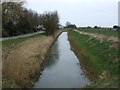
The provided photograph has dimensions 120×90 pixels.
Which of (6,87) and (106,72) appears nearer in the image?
(6,87)

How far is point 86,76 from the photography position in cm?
1694

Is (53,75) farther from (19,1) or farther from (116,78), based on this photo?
(19,1)

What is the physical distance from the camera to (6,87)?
1116cm

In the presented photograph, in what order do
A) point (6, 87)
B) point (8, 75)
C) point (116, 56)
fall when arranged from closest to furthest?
point (6, 87) → point (8, 75) → point (116, 56)

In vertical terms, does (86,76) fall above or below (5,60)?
below

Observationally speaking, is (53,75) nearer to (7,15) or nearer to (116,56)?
(116,56)

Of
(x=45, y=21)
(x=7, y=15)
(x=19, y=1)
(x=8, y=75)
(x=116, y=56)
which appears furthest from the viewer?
(x=45, y=21)

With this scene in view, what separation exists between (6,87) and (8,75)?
1.56 metres

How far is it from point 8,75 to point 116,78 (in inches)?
199

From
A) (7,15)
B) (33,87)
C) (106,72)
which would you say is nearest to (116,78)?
(106,72)

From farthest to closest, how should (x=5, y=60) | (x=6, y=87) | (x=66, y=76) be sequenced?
(x=66, y=76), (x=5, y=60), (x=6, y=87)

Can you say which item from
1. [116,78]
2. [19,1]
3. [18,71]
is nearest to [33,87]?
[18,71]

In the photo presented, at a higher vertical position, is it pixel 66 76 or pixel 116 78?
pixel 116 78

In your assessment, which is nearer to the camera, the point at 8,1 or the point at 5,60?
the point at 5,60
